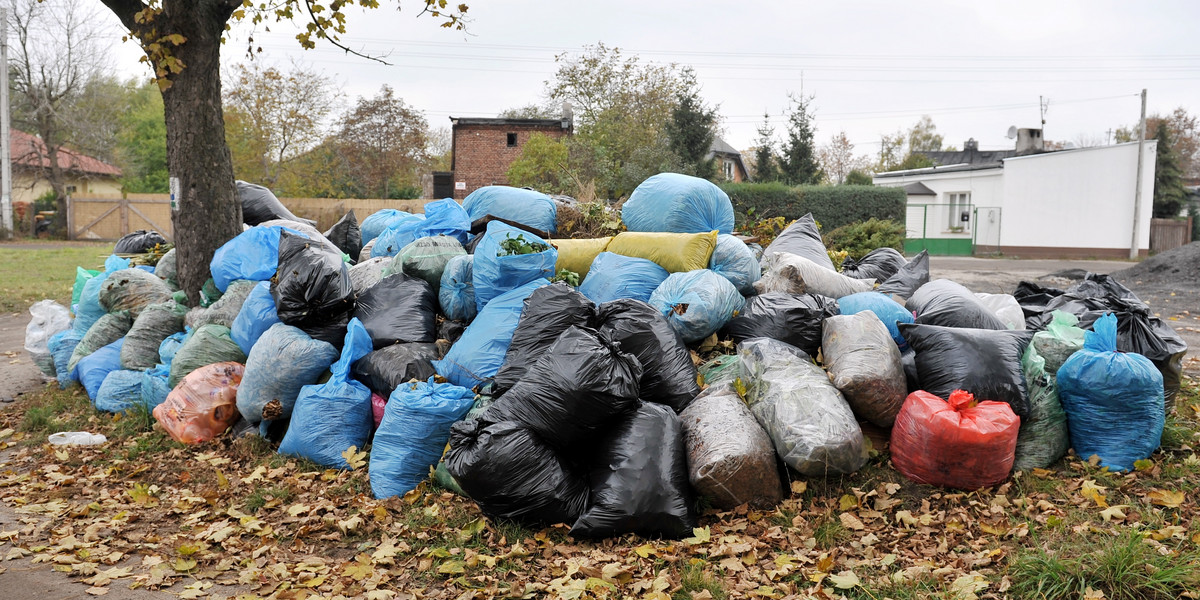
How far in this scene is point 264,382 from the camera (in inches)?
165

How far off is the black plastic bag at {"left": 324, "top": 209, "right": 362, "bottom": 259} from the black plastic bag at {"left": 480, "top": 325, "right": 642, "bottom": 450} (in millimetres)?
3869

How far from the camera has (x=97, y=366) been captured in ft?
17.6

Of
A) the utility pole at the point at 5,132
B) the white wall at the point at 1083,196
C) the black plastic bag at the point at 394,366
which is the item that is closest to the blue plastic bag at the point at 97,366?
the black plastic bag at the point at 394,366

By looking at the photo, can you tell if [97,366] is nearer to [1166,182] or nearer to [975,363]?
[975,363]

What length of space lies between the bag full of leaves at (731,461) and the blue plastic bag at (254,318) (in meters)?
2.65

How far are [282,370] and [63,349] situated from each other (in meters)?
2.94

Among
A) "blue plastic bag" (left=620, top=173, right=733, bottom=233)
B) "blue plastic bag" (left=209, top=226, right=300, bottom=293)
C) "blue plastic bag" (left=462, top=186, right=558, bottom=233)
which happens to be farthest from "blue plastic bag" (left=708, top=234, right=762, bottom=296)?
"blue plastic bag" (left=209, top=226, right=300, bottom=293)

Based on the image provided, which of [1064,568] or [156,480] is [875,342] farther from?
[156,480]

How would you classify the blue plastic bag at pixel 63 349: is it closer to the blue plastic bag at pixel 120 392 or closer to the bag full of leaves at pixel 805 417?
the blue plastic bag at pixel 120 392

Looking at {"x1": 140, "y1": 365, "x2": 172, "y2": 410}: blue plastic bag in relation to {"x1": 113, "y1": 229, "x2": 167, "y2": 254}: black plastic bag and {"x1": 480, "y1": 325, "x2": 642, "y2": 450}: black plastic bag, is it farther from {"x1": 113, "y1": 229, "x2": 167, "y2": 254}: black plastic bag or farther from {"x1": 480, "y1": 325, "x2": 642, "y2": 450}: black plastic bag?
{"x1": 480, "y1": 325, "x2": 642, "y2": 450}: black plastic bag

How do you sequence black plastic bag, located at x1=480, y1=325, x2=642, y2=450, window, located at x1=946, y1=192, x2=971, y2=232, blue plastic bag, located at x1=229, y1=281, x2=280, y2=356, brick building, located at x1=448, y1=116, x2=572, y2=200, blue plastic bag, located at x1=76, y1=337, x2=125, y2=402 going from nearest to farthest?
1. black plastic bag, located at x1=480, y1=325, x2=642, y2=450
2. blue plastic bag, located at x1=229, y1=281, x2=280, y2=356
3. blue plastic bag, located at x1=76, y1=337, x2=125, y2=402
4. window, located at x1=946, y1=192, x2=971, y2=232
5. brick building, located at x1=448, y1=116, x2=572, y2=200

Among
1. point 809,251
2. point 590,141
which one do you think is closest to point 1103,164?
point 590,141

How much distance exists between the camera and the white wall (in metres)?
24.8

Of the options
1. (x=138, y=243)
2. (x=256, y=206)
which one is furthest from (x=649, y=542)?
(x=138, y=243)
